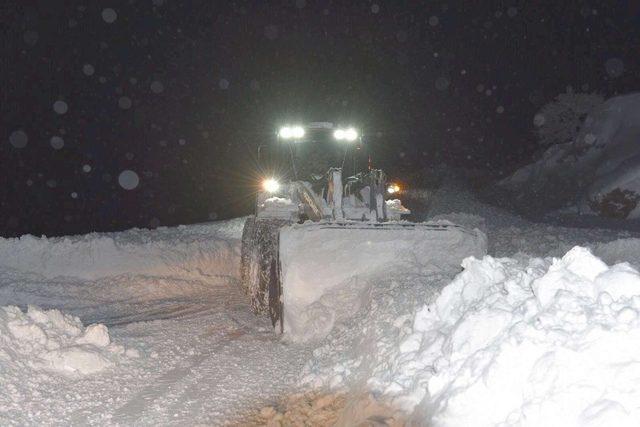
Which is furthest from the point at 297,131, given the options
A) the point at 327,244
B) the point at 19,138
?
the point at 19,138

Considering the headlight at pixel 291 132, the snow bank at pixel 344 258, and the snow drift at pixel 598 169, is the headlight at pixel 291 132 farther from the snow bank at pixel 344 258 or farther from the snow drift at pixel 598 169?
the snow drift at pixel 598 169

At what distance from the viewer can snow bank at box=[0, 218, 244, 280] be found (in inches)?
408

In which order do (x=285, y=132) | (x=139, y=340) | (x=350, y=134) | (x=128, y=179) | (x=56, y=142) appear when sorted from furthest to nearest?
(x=56, y=142) < (x=128, y=179) < (x=350, y=134) < (x=285, y=132) < (x=139, y=340)

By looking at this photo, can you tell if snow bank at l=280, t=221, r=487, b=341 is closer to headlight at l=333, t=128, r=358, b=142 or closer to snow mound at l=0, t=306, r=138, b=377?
snow mound at l=0, t=306, r=138, b=377

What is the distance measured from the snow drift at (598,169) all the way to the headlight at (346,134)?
36.7 feet

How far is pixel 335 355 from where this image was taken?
532 cm

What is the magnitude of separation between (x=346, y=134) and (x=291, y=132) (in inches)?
40.8

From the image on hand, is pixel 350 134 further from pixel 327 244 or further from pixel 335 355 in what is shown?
pixel 335 355

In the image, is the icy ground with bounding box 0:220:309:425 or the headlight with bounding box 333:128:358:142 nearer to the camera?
the icy ground with bounding box 0:220:309:425

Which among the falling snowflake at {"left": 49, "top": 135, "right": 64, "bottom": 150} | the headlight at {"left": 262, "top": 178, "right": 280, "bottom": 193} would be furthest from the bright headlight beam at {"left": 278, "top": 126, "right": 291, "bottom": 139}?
the falling snowflake at {"left": 49, "top": 135, "right": 64, "bottom": 150}

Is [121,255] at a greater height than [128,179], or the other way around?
[128,179]

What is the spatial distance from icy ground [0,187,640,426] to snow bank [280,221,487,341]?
0.28 metres

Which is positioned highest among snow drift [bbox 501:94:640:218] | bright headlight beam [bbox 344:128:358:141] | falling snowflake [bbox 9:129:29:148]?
falling snowflake [bbox 9:129:29:148]

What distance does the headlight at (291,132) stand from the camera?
10.5 metres
